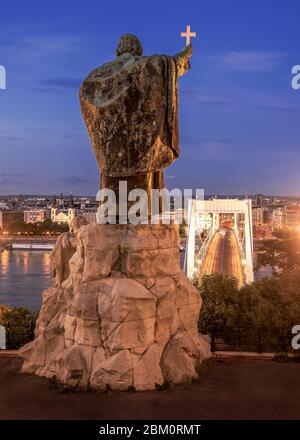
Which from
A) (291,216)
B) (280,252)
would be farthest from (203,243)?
(291,216)

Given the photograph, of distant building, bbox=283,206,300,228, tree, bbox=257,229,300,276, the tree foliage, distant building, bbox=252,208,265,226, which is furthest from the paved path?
distant building, bbox=252,208,265,226

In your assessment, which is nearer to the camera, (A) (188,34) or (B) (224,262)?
(A) (188,34)

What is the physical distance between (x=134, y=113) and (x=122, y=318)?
2952 mm

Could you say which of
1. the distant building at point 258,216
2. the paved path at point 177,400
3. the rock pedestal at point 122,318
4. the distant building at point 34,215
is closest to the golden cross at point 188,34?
the rock pedestal at point 122,318

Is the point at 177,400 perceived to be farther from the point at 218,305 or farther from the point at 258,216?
the point at 258,216

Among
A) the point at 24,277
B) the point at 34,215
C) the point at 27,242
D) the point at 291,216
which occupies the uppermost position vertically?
the point at 34,215

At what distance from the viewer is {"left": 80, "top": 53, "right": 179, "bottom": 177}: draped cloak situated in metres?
8.59

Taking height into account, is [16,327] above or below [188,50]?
below

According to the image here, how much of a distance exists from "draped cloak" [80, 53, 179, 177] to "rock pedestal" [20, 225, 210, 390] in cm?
102

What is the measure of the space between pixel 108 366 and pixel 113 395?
1.24 ft

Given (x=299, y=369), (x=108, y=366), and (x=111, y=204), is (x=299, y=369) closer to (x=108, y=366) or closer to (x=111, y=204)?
(x=108, y=366)

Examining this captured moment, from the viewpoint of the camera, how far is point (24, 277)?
4422 centimetres

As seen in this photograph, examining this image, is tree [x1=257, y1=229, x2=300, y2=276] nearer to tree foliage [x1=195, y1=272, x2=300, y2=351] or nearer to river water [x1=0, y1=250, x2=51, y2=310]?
river water [x1=0, y1=250, x2=51, y2=310]

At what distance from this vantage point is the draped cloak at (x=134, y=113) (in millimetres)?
8594
